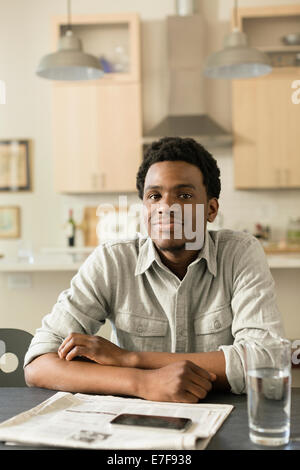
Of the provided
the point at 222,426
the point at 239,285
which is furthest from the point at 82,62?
the point at 222,426

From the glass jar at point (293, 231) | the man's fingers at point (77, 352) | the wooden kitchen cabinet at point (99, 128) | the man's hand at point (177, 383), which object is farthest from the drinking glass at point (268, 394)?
the glass jar at point (293, 231)

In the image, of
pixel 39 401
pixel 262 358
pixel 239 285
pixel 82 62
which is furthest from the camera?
pixel 82 62

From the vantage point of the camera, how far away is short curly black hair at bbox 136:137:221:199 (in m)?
1.50

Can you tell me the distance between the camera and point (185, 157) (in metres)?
1.50

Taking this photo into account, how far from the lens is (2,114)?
4820 mm

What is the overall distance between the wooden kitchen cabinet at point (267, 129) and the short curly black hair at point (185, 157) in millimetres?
2888

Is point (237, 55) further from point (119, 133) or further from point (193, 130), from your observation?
point (119, 133)

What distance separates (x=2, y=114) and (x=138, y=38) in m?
1.32

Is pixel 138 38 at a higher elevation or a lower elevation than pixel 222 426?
higher

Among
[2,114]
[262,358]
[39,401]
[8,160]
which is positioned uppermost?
[2,114]

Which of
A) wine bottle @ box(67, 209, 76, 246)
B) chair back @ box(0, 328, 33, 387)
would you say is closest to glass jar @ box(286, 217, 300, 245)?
wine bottle @ box(67, 209, 76, 246)

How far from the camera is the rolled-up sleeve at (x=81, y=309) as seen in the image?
1400mm

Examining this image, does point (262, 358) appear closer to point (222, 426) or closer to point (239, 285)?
point (222, 426)

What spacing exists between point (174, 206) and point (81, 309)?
14.2 inches
